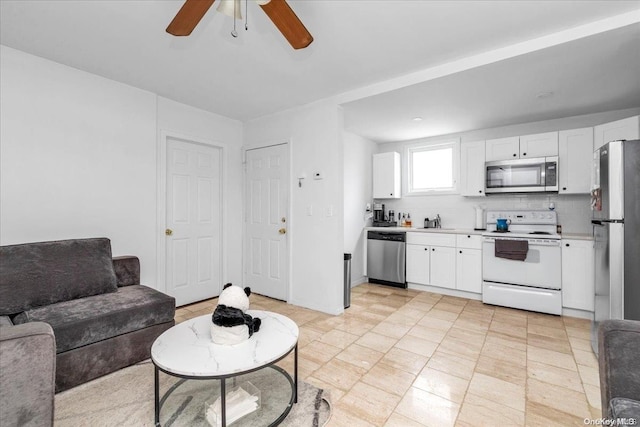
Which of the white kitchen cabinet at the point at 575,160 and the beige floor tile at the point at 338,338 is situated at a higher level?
the white kitchen cabinet at the point at 575,160

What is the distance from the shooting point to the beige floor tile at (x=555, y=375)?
203cm

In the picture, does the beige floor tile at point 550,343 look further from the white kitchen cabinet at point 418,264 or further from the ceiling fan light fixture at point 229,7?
the ceiling fan light fixture at point 229,7

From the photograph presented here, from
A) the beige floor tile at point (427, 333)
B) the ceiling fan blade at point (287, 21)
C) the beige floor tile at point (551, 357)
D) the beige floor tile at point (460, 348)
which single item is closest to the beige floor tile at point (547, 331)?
the beige floor tile at point (551, 357)

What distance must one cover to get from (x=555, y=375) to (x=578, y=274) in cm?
168

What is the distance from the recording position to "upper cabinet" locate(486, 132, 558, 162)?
364 cm

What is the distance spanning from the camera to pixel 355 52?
95.8 inches

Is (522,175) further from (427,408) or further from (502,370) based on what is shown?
(427,408)

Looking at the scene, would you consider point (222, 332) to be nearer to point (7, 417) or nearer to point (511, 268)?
point (7, 417)

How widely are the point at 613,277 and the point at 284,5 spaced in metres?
3.00

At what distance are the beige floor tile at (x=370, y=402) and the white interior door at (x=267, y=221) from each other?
6.59 feet

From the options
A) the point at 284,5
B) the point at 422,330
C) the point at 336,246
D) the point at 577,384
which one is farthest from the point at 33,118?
the point at 577,384

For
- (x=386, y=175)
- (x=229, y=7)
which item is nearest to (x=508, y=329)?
(x=386, y=175)

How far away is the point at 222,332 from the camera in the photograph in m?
1.57

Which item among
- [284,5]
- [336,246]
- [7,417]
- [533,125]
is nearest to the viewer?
[7,417]
